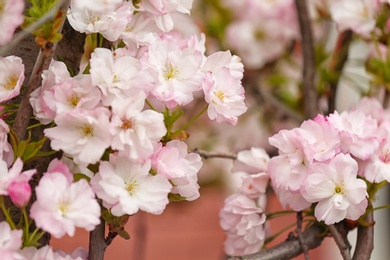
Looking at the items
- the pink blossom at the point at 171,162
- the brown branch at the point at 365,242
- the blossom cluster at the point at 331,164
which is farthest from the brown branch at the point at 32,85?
the brown branch at the point at 365,242

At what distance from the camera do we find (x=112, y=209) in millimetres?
563

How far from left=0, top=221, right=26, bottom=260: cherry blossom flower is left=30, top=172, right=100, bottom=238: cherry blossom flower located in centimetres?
2

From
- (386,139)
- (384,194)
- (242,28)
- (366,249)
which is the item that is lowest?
(384,194)

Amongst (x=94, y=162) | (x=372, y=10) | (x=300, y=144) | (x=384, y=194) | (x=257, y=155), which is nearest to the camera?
(x=94, y=162)

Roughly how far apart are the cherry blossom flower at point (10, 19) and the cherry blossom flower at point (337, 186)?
0.27 meters

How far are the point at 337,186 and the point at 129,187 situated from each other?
19cm

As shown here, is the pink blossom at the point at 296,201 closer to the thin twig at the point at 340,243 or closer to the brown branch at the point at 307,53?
the thin twig at the point at 340,243

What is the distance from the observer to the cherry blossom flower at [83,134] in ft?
1.79

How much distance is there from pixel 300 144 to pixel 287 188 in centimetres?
4

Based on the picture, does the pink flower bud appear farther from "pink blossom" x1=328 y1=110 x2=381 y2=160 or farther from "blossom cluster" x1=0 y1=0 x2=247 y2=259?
"pink blossom" x1=328 y1=110 x2=381 y2=160

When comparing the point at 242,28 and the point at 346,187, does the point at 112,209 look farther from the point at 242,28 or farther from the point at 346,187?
the point at 242,28

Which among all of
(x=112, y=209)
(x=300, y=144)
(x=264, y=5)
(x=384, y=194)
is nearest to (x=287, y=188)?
(x=300, y=144)

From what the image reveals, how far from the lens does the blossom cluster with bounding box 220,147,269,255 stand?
745mm

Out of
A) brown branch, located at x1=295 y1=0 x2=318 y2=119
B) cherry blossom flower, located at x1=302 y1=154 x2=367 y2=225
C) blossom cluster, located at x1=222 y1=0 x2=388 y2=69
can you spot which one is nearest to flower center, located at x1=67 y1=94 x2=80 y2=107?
cherry blossom flower, located at x1=302 y1=154 x2=367 y2=225
